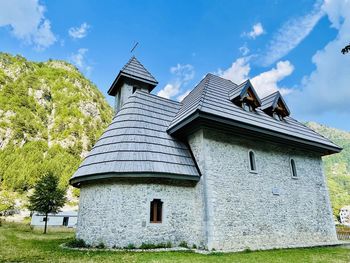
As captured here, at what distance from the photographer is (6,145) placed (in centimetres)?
7238

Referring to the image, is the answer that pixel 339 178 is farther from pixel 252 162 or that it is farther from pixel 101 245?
pixel 101 245

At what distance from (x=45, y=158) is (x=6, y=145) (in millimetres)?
12655

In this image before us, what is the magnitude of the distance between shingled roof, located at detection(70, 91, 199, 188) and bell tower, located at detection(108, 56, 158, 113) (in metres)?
4.24

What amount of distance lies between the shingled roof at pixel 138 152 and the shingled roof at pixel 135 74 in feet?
14.8

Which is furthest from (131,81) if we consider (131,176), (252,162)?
(252,162)

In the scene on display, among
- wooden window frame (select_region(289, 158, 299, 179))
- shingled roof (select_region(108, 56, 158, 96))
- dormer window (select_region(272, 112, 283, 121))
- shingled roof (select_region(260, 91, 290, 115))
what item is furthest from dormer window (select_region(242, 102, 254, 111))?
shingled roof (select_region(108, 56, 158, 96))

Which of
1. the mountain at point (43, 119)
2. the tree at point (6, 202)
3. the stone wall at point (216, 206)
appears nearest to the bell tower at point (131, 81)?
the stone wall at point (216, 206)

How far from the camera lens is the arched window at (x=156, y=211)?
909 cm

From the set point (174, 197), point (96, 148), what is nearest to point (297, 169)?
point (174, 197)

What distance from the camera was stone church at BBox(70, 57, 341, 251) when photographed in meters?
9.01

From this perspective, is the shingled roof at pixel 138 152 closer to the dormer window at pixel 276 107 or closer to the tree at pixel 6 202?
the dormer window at pixel 276 107

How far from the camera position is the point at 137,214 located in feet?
28.9

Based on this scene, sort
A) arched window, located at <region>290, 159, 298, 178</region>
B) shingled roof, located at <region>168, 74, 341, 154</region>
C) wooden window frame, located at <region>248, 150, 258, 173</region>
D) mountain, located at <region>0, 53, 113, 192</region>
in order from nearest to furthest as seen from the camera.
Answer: shingled roof, located at <region>168, 74, 341, 154</region>, wooden window frame, located at <region>248, 150, 258, 173</region>, arched window, located at <region>290, 159, 298, 178</region>, mountain, located at <region>0, 53, 113, 192</region>

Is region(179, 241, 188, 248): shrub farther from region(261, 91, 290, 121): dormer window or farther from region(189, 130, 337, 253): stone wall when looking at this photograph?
region(261, 91, 290, 121): dormer window
